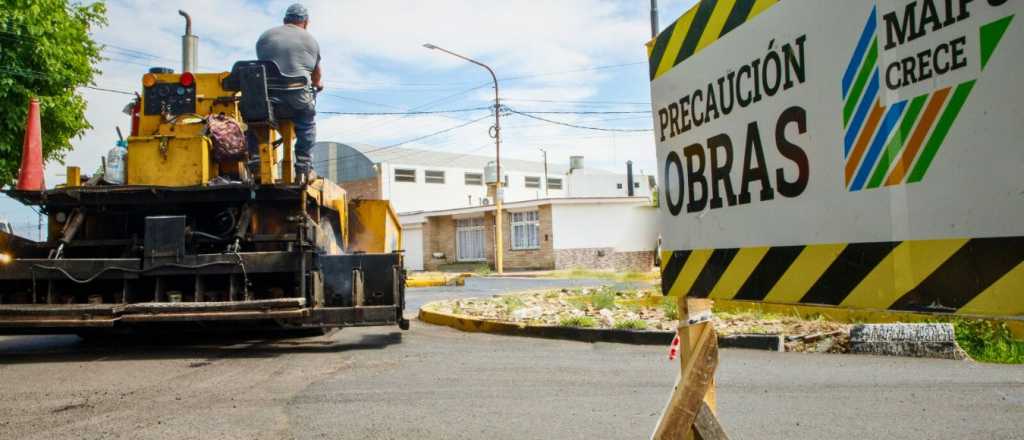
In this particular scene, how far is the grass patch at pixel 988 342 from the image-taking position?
6168 millimetres

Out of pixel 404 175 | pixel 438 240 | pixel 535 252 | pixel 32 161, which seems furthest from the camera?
pixel 404 175

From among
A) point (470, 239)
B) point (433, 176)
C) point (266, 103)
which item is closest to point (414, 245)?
point (470, 239)

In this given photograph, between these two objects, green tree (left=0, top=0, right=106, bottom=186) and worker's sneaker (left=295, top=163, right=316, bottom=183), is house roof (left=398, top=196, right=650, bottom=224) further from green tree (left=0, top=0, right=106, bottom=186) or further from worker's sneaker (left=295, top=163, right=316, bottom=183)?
worker's sneaker (left=295, top=163, right=316, bottom=183)

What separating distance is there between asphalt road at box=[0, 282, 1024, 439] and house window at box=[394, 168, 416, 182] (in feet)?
133

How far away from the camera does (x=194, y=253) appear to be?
686 cm

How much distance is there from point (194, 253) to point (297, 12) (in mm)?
2681

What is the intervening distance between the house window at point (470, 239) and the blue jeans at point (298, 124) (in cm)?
2638

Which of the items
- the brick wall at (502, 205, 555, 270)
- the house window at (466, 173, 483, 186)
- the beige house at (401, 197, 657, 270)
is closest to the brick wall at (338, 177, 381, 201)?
the house window at (466, 173, 483, 186)

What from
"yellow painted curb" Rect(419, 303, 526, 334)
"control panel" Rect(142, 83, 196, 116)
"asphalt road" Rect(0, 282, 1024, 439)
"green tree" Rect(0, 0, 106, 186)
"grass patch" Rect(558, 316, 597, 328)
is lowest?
"asphalt road" Rect(0, 282, 1024, 439)

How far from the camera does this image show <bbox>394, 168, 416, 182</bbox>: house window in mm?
47594

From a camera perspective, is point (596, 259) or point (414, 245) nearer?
point (596, 259)

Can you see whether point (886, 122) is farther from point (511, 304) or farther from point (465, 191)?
point (465, 191)

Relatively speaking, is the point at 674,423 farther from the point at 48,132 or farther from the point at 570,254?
the point at 570,254

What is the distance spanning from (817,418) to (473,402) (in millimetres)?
2124
